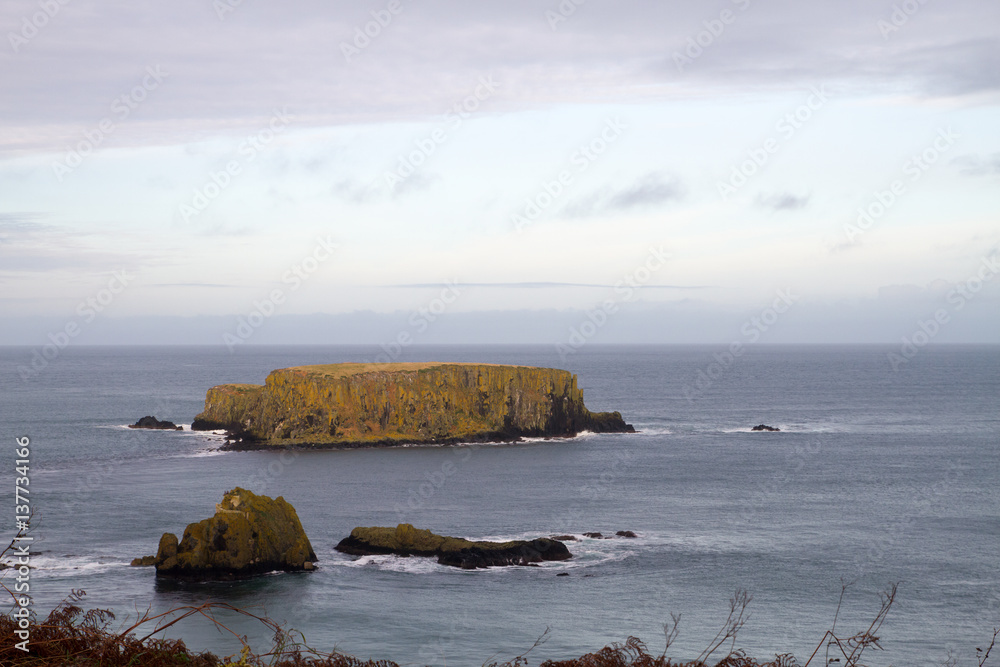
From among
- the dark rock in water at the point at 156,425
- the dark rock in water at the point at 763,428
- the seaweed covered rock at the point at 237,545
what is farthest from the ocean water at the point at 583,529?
Result: the dark rock in water at the point at 156,425

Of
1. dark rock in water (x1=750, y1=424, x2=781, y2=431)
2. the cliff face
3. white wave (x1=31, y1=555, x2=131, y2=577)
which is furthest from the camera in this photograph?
dark rock in water (x1=750, y1=424, x2=781, y2=431)

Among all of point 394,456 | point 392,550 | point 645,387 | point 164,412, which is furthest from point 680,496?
point 645,387

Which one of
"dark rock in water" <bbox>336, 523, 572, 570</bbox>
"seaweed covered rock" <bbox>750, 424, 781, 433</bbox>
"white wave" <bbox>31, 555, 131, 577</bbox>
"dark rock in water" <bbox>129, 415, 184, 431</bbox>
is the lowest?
"white wave" <bbox>31, 555, 131, 577</bbox>

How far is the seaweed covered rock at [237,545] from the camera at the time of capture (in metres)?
41.3

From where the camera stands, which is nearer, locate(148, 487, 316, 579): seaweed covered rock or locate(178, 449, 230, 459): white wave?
locate(148, 487, 316, 579): seaweed covered rock

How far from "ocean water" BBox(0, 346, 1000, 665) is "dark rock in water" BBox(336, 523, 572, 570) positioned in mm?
1288

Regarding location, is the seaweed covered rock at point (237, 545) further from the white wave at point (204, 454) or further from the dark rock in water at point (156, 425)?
the dark rock in water at point (156, 425)

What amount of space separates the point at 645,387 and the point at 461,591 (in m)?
147

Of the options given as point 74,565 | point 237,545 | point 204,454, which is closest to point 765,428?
point 204,454

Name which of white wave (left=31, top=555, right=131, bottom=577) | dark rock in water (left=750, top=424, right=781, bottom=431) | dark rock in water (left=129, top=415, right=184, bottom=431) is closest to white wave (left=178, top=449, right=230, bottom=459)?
dark rock in water (left=129, top=415, right=184, bottom=431)

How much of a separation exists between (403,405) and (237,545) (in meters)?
54.2

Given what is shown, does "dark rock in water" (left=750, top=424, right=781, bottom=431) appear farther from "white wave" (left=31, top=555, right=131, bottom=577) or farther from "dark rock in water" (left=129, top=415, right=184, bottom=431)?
"white wave" (left=31, top=555, right=131, bottom=577)

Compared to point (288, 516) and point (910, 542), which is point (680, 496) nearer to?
point (910, 542)

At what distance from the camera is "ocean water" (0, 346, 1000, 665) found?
35.3 meters
